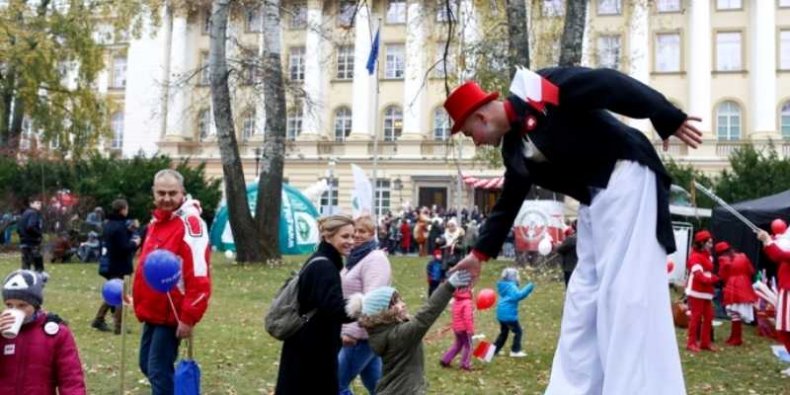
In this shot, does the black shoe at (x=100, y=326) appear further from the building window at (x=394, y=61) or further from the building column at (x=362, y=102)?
the building window at (x=394, y=61)

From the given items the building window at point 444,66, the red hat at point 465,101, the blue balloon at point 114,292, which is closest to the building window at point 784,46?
the building window at point 444,66

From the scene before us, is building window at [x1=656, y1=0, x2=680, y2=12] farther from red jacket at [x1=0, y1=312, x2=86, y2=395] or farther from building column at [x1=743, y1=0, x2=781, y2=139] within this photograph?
red jacket at [x1=0, y1=312, x2=86, y2=395]

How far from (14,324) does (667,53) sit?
48.8 m

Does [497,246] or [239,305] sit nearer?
[497,246]

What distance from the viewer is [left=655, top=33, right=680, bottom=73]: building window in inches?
1900

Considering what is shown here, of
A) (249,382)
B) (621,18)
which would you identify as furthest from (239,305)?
(621,18)

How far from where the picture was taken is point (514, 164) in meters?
3.71

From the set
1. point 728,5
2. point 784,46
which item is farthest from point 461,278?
point 728,5

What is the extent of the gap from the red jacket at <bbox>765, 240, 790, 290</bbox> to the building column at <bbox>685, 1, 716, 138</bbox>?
39344mm

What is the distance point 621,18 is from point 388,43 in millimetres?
14549

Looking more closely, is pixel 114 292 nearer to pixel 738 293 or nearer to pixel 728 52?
pixel 738 293

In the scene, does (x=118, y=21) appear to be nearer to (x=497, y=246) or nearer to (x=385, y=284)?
(x=385, y=284)

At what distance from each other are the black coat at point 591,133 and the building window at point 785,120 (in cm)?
4783

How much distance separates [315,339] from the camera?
5062 mm
